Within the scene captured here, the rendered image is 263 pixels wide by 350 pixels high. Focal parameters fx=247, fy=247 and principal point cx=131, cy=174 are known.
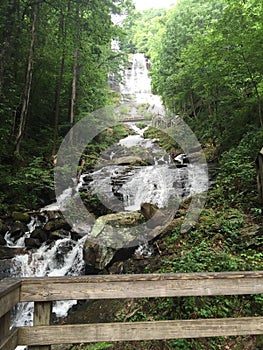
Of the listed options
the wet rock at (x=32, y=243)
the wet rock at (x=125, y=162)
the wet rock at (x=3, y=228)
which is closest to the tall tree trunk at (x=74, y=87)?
the wet rock at (x=125, y=162)

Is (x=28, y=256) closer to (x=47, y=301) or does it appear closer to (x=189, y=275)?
(x=47, y=301)

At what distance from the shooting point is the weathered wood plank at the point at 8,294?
1.66m

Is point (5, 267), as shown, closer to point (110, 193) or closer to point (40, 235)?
point (40, 235)

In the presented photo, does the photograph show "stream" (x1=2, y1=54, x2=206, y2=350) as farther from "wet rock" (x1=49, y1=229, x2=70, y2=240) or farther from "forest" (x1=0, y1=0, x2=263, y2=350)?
"forest" (x1=0, y1=0, x2=263, y2=350)

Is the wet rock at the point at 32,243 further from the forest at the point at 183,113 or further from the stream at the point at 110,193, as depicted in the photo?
the forest at the point at 183,113

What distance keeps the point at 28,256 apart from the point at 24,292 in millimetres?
4979

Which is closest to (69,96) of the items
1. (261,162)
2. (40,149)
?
(40,149)

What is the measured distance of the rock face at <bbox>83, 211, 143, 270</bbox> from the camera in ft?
18.5

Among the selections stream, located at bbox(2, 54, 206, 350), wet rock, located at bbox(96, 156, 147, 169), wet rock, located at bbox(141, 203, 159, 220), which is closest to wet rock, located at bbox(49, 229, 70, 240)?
stream, located at bbox(2, 54, 206, 350)

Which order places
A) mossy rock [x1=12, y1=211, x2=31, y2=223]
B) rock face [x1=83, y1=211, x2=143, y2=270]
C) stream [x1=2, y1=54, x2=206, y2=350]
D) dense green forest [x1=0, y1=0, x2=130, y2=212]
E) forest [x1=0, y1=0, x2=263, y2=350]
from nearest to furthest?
forest [x1=0, y1=0, x2=263, y2=350], rock face [x1=83, y1=211, x2=143, y2=270], stream [x1=2, y1=54, x2=206, y2=350], mossy rock [x1=12, y1=211, x2=31, y2=223], dense green forest [x1=0, y1=0, x2=130, y2=212]

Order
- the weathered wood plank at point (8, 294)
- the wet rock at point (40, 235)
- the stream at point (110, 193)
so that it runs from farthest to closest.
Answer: the wet rock at point (40, 235)
the stream at point (110, 193)
the weathered wood plank at point (8, 294)

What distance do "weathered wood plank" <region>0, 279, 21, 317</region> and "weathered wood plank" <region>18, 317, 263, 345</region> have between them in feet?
0.92

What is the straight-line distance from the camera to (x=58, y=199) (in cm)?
988

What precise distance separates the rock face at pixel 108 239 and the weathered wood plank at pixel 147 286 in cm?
373
